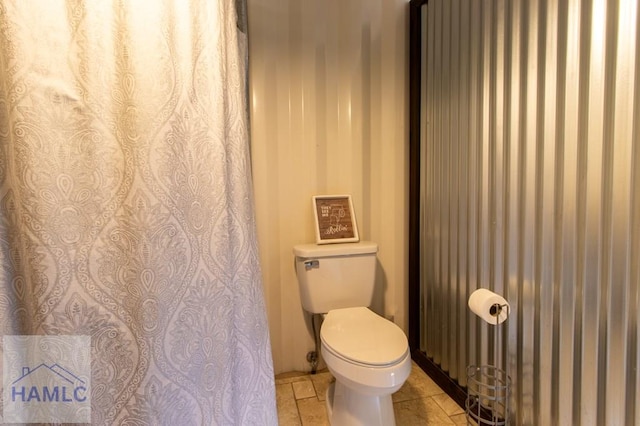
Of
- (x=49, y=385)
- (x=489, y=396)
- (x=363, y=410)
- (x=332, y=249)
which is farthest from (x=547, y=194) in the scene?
(x=49, y=385)

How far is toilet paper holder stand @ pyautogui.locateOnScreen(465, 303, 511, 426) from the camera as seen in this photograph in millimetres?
1223

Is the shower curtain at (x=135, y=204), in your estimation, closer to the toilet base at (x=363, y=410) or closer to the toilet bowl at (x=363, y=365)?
the toilet bowl at (x=363, y=365)

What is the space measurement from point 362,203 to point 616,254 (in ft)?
3.86

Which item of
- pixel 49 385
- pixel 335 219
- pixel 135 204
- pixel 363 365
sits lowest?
pixel 363 365

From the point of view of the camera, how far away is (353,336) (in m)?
1.32

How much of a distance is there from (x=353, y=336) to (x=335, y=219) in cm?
67

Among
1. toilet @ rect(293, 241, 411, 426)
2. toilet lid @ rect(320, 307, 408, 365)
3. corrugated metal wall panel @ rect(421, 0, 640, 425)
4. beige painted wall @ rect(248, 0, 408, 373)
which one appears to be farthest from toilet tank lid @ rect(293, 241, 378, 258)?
corrugated metal wall panel @ rect(421, 0, 640, 425)

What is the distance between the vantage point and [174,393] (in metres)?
0.93

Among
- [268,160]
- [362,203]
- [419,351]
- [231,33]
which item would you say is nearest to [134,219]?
[231,33]

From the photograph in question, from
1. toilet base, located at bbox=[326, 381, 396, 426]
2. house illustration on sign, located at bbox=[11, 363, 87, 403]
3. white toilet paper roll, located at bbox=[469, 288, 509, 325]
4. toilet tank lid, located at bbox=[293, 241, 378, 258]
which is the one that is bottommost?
toilet base, located at bbox=[326, 381, 396, 426]

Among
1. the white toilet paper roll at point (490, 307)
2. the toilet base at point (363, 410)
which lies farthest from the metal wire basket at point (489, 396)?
the toilet base at point (363, 410)

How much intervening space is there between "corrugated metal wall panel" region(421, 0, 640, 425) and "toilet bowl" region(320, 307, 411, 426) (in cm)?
46

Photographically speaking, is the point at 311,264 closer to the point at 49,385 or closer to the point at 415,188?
the point at 415,188

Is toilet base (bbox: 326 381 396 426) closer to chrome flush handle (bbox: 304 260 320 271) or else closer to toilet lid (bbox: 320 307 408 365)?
toilet lid (bbox: 320 307 408 365)
